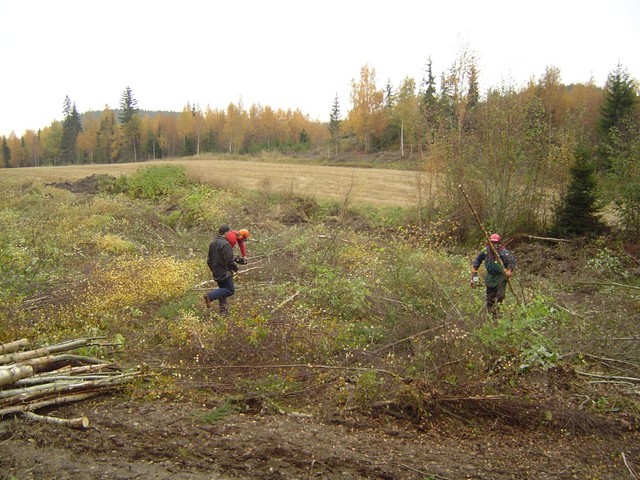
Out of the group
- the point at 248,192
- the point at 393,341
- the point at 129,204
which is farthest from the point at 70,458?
the point at 248,192

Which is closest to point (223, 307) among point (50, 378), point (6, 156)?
point (50, 378)

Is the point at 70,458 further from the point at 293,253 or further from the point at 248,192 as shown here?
the point at 248,192

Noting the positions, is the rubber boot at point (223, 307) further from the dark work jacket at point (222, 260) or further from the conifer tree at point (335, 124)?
the conifer tree at point (335, 124)

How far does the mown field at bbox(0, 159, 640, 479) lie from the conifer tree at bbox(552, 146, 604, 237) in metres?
3.03

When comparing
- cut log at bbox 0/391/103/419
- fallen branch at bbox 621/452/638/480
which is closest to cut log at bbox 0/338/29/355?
cut log at bbox 0/391/103/419

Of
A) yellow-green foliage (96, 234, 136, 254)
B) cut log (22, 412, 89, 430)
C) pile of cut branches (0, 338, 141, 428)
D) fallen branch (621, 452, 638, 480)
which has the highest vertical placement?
yellow-green foliage (96, 234, 136, 254)

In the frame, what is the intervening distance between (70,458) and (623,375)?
6.36 m

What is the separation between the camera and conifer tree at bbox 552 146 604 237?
46.8ft

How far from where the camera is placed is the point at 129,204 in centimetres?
1930

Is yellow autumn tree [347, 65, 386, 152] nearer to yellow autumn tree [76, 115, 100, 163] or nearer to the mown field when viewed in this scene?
the mown field

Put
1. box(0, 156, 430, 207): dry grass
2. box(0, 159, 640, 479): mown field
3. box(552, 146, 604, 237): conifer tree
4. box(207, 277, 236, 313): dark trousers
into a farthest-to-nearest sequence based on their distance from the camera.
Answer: box(0, 156, 430, 207): dry grass → box(552, 146, 604, 237): conifer tree → box(207, 277, 236, 313): dark trousers → box(0, 159, 640, 479): mown field

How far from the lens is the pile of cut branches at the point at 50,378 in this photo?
205 inches

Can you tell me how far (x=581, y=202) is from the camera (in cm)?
1438

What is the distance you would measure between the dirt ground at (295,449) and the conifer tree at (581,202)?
1071 cm
